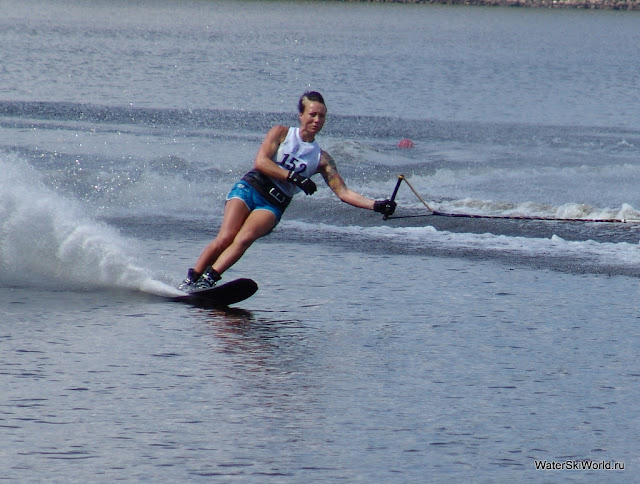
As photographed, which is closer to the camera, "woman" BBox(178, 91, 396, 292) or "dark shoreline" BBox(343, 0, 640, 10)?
"woman" BBox(178, 91, 396, 292)

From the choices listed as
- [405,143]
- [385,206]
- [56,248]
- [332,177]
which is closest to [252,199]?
[332,177]

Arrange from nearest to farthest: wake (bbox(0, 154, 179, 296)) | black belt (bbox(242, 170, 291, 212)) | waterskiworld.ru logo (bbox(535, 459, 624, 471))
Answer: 1. waterskiworld.ru logo (bbox(535, 459, 624, 471))
2. black belt (bbox(242, 170, 291, 212))
3. wake (bbox(0, 154, 179, 296))

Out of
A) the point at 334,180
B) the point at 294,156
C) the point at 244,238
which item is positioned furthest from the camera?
the point at 334,180

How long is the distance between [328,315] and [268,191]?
1004 millimetres

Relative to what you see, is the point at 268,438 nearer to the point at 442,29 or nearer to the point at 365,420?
the point at 365,420

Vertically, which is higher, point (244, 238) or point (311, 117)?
point (311, 117)

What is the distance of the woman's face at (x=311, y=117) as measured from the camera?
8133mm

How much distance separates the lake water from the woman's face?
119 cm

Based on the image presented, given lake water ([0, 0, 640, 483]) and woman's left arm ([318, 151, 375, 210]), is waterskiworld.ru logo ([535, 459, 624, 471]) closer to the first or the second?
lake water ([0, 0, 640, 483])

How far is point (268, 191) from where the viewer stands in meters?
8.10

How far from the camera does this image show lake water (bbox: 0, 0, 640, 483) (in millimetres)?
5121

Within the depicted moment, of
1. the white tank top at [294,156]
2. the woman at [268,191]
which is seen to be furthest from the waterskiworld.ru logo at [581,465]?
the white tank top at [294,156]

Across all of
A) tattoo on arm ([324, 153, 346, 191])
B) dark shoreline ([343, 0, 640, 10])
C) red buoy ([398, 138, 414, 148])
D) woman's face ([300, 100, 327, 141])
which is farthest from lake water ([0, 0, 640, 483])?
dark shoreline ([343, 0, 640, 10])

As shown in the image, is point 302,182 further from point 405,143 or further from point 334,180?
point 405,143
